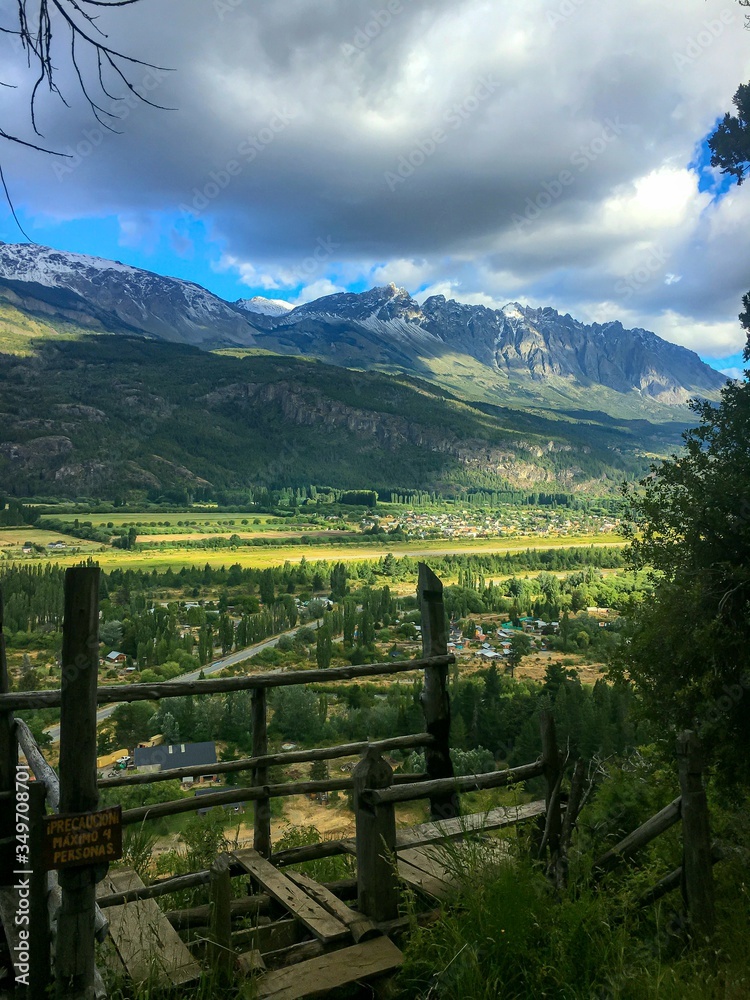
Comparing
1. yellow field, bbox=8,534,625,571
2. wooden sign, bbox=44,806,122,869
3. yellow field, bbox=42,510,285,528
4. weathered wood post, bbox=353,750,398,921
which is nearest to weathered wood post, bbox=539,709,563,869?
weathered wood post, bbox=353,750,398,921

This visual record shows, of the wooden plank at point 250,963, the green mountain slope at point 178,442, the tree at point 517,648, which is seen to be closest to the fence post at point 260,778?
the wooden plank at point 250,963

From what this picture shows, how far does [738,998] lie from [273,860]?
2987 mm

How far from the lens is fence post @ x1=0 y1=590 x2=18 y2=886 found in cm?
418

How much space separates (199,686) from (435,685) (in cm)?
207

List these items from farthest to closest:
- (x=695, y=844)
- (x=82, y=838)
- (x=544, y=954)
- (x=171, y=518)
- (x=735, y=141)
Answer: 1. (x=171, y=518)
2. (x=735, y=141)
3. (x=695, y=844)
4. (x=544, y=954)
5. (x=82, y=838)

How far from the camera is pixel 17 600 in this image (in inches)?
1839

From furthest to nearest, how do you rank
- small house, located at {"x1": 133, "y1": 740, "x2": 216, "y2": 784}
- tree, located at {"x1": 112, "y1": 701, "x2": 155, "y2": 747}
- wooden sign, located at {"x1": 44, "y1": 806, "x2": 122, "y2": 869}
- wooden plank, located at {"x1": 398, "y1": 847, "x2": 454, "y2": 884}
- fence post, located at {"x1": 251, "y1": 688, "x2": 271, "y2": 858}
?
tree, located at {"x1": 112, "y1": 701, "x2": 155, "y2": 747} < small house, located at {"x1": 133, "y1": 740, "x2": 216, "y2": 784} < fence post, located at {"x1": 251, "y1": 688, "x2": 271, "y2": 858} < wooden plank, located at {"x1": 398, "y1": 847, "x2": 454, "y2": 884} < wooden sign, located at {"x1": 44, "y1": 806, "x2": 122, "y2": 869}

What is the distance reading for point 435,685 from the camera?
5988mm

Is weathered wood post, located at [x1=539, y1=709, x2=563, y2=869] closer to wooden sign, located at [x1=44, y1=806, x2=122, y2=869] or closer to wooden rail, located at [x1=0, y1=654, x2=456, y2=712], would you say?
wooden rail, located at [x1=0, y1=654, x2=456, y2=712]

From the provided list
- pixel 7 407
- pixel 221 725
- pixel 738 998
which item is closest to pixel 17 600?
pixel 221 725

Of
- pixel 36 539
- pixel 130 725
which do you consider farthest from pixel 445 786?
pixel 36 539

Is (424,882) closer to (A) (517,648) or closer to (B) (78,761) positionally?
(B) (78,761)

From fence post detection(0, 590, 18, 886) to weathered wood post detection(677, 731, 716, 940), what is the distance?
12.5 ft

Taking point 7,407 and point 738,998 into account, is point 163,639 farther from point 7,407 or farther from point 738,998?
point 7,407
